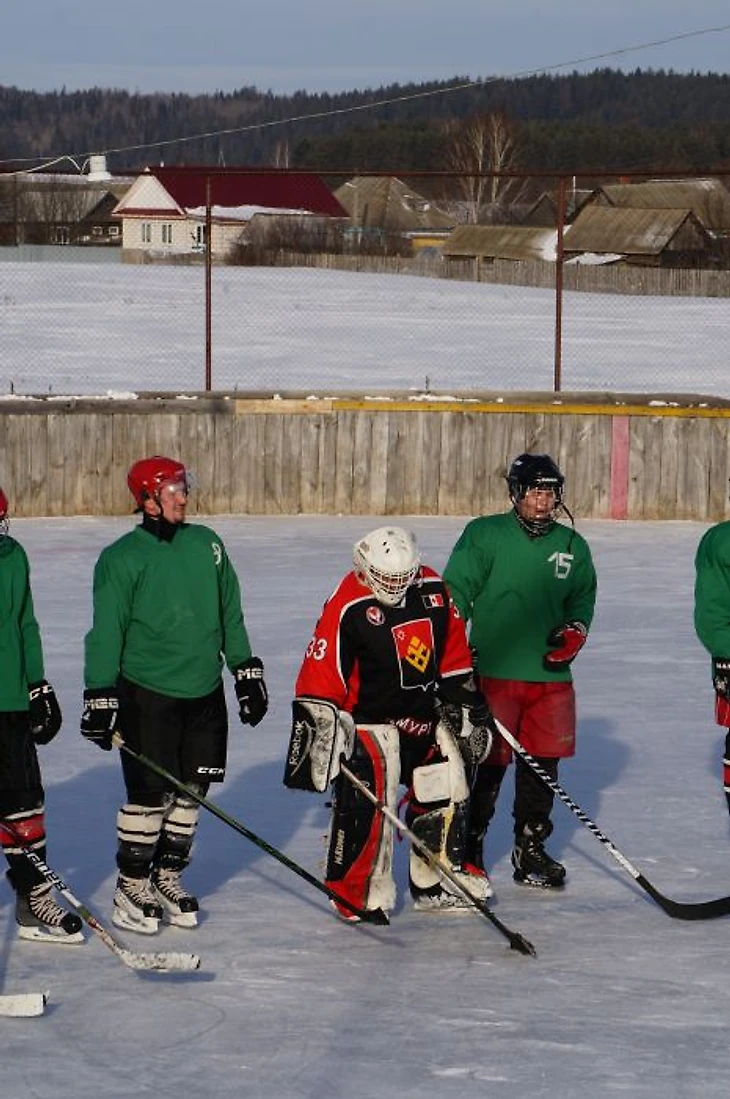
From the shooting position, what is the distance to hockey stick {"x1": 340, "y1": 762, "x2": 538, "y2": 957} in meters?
5.99

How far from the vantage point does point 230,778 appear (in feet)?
27.2

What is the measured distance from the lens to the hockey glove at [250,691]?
6148 mm

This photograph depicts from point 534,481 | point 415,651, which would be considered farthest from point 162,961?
point 534,481

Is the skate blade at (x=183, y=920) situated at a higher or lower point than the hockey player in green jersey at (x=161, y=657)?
lower

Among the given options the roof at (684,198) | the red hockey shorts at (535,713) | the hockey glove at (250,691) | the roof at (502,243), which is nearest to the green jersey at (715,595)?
A: the red hockey shorts at (535,713)

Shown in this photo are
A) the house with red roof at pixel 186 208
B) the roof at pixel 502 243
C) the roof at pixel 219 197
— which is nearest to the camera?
the roof at pixel 502 243

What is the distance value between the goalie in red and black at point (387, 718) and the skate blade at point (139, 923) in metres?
0.58

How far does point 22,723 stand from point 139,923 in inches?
29.1

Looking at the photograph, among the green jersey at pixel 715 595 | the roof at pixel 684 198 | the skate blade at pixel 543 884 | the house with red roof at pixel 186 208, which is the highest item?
the roof at pixel 684 198

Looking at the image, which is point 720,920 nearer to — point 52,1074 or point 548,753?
point 548,753

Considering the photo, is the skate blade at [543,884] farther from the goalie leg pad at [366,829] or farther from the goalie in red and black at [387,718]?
the goalie leg pad at [366,829]

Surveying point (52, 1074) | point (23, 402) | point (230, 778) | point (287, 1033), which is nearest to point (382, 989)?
point (287, 1033)

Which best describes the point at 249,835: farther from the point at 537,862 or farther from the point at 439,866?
the point at 537,862

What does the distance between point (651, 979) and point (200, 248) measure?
4724 cm
